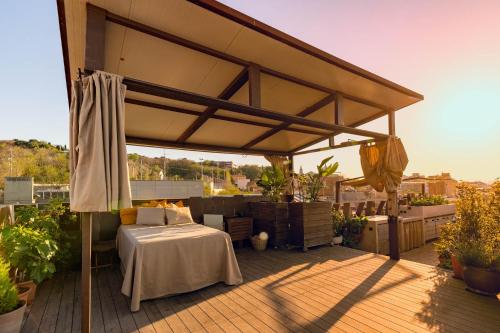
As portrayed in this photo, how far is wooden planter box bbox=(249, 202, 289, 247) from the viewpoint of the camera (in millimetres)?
5652

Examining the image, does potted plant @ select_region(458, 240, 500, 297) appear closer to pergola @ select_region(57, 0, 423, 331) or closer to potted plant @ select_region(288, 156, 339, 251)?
pergola @ select_region(57, 0, 423, 331)

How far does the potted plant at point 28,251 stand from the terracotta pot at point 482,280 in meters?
5.08

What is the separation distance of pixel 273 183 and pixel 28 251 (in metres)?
4.57

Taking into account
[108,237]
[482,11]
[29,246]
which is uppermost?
[482,11]

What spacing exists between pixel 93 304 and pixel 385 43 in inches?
253

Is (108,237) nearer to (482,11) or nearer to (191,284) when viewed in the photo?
(191,284)

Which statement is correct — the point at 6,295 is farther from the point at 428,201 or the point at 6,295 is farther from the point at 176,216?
the point at 428,201

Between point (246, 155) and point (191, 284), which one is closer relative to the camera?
point (191, 284)

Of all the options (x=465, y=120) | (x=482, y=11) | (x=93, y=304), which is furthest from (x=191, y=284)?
(x=465, y=120)

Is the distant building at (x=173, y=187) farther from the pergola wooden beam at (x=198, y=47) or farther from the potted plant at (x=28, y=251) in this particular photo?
the potted plant at (x=28, y=251)

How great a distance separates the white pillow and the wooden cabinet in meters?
1.60

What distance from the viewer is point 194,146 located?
6719mm

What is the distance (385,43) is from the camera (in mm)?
4949

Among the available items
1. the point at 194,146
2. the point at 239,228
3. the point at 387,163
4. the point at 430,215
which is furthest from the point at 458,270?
the point at 194,146
